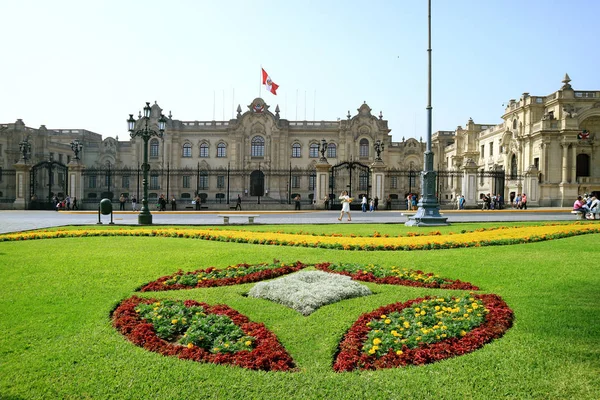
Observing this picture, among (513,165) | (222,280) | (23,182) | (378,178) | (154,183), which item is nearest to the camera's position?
(222,280)

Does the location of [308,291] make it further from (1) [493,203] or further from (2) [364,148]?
(2) [364,148]

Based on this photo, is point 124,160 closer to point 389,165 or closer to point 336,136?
point 336,136

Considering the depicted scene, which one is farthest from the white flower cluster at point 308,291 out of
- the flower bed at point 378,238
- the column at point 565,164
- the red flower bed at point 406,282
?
the column at point 565,164

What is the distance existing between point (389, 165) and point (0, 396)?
58.8 metres

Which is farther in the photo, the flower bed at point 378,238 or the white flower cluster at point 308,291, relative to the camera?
the flower bed at point 378,238

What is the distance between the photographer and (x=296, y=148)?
58.7 m

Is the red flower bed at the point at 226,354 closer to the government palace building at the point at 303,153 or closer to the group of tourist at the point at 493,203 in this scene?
the group of tourist at the point at 493,203

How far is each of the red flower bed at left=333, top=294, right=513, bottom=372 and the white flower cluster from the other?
2.64 ft

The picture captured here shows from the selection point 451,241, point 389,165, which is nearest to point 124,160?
point 389,165

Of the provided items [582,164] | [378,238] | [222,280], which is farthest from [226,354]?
[582,164]

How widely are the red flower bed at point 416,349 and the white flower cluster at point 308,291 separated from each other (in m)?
0.81

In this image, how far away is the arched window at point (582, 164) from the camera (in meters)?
45.9

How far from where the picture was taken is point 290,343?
4.90 m

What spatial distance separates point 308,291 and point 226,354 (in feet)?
6.77
